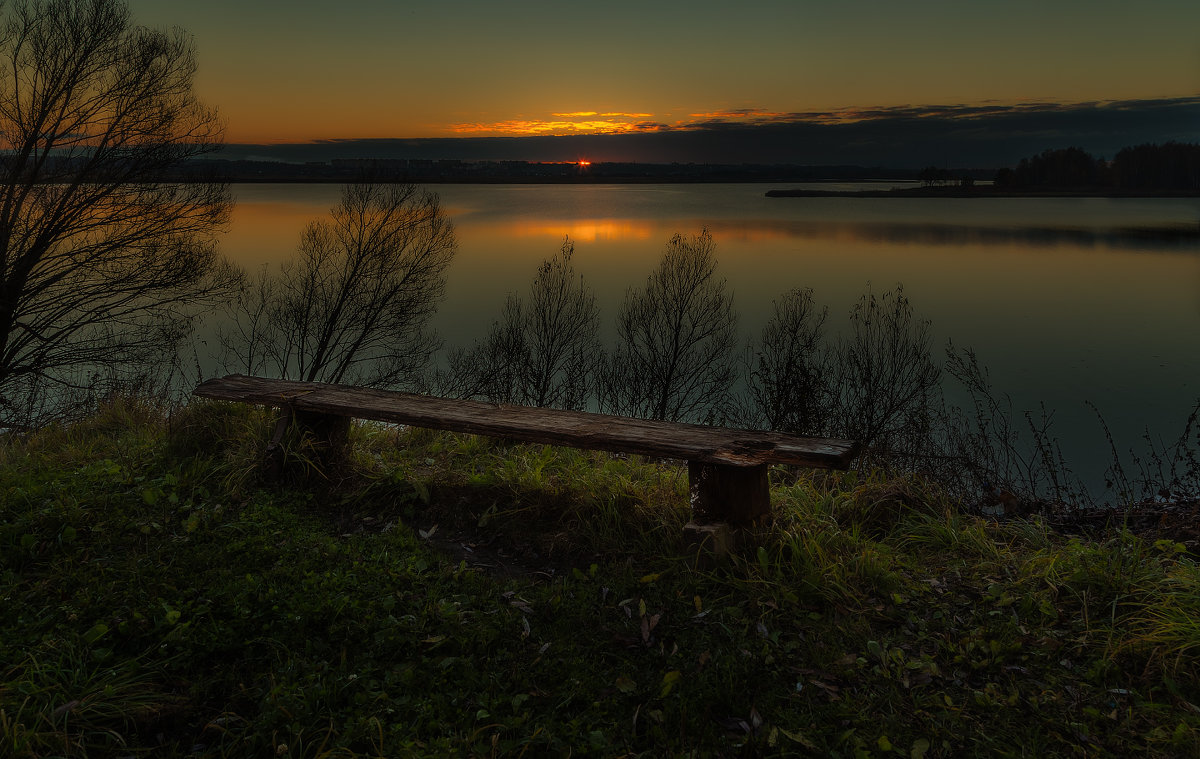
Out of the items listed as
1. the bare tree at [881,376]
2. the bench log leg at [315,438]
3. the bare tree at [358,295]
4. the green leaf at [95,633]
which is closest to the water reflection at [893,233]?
the bare tree at [881,376]

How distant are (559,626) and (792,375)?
2334 centimetres

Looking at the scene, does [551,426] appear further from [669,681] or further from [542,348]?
[542,348]

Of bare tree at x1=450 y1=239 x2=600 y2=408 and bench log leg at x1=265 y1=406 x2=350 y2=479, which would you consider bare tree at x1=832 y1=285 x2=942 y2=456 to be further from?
bench log leg at x1=265 y1=406 x2=350 y2=479

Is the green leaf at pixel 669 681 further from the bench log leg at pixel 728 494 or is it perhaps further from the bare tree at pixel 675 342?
the bare tree at pixel 675 342

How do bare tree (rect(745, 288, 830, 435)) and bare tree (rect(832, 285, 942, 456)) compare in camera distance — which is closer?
bare tree (rect(745, 288, 830, 435))

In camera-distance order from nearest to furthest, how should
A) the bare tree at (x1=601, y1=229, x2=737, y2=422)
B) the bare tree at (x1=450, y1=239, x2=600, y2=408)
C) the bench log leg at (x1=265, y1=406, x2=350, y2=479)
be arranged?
the bench log leg at (x1=265, y1=406, x2=350, y2=479) < the bare tree at (x1=450, y1=239, x2=600, y2=408) < the bare tree at (x1=601, y1=229, x2=737, y2=422)

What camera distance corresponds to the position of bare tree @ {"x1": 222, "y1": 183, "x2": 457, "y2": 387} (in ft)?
95.2

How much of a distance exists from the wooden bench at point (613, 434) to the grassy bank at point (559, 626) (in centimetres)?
32

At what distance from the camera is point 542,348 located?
3406 cm

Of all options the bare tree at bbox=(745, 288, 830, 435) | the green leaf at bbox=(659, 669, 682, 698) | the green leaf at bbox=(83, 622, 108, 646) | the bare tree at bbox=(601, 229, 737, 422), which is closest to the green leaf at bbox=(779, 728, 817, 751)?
the green leaf at bbox=(659, 669, 682, 698)

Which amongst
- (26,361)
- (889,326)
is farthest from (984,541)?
(889,326)

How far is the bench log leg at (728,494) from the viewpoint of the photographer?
3965 mm

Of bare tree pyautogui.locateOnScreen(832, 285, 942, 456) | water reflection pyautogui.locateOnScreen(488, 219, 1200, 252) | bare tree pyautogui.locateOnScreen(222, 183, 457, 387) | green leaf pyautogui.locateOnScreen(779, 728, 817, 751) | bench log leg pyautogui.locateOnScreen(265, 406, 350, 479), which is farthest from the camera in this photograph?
water reflection pyautogui.locateOnScreen(488, 219, 1200, 252)

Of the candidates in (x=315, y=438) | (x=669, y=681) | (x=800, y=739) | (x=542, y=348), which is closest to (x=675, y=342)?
(x=542, y=348)
